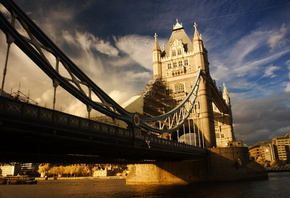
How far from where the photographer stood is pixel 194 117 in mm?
58594

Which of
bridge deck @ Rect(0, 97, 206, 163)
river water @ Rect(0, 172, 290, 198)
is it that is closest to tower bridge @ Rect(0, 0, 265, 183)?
bridge deck @ Rect(0, 97, 206, 163)

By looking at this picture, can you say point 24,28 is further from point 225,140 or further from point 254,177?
point 225,140

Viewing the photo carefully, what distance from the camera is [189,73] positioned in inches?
2483

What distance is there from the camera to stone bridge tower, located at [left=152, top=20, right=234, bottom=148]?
56406mm

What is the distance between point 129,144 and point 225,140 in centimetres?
6037

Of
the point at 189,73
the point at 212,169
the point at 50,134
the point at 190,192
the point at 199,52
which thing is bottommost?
the point at 190,192

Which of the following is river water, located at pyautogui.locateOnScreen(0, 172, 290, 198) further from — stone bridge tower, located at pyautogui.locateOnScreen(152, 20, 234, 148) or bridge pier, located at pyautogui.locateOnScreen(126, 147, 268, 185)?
stone bridge tower, located at pyautogui.locateOnScreen(152, 20, 234, 148)

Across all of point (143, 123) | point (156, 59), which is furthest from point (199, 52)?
point (143, 123)

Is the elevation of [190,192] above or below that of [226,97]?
below

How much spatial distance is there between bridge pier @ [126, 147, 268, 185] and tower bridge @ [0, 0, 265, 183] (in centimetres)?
17

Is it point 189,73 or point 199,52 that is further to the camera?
point 189,73

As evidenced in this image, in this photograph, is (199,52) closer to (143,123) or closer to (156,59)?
(156,59)

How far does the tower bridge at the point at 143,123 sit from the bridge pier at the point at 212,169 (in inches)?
6.8

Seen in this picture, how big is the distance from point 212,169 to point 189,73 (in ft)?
83.2
